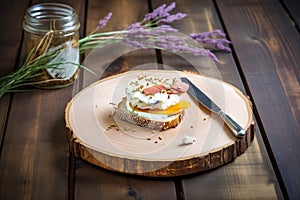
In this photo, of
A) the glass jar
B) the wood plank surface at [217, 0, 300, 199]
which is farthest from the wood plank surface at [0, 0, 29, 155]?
the wood plank surface at [217, 0, 300, 199]

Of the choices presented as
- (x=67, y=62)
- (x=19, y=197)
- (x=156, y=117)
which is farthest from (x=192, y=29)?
(x=19, y=197)

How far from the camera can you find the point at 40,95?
1685 millimetres

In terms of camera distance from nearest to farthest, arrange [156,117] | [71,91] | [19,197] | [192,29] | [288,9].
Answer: [19,197] < [156,117] < [71,91] < [192,29] < [288,9]

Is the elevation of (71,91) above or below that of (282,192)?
below

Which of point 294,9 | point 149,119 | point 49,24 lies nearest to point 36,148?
point 149,119

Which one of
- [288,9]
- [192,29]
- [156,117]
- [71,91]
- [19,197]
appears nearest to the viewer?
[19,197]

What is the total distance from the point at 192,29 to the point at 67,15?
47 cm

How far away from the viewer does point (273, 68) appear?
1864mm

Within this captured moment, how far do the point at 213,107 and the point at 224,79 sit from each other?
262 millimetres

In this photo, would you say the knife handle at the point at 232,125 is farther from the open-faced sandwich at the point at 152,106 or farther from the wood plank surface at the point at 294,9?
the wood plank surface at the point at 294,9

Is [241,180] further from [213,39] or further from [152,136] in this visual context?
[213,39]

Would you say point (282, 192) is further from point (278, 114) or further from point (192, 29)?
point (192, 29)

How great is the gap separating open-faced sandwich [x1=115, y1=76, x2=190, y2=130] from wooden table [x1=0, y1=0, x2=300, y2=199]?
0.16 meters

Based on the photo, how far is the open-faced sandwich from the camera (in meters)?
1.46
